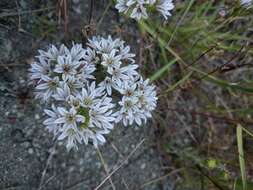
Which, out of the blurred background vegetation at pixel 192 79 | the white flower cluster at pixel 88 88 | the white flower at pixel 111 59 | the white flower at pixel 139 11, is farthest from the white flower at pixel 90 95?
the blurred background vegetation at pixel 192 79

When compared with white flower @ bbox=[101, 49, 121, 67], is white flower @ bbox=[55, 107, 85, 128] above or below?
below

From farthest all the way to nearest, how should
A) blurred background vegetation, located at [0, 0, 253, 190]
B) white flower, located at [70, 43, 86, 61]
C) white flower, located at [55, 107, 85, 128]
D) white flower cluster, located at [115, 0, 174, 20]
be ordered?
blurred background vegetation, located at [0, 0, 253, 190], white flower cluster, located at [115, 0, 174, 20], white flower, located at [70, 43, 86, 61], white flower, located at [55, 107, 85, 128]

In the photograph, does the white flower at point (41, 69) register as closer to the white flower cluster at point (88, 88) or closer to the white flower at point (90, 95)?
the white flower cluster at point (88, 88)

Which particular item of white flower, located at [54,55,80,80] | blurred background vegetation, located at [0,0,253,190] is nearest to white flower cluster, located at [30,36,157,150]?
white flower, located at [54,55,80,80]

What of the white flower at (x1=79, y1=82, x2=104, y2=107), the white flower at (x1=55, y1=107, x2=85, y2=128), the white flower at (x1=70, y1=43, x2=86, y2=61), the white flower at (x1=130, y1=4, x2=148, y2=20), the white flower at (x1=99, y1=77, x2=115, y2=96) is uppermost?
the white flower at (x1=130, y1=4, x2=148, y2=20)

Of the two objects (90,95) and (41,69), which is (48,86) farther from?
(90,95)

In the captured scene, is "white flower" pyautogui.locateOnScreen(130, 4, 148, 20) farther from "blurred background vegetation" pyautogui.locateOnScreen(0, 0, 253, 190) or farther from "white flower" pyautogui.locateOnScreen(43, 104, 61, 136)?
"white flower" pyautogui.locateOnScreen(43, 104, 61, 136)

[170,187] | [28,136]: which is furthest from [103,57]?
[170,187]
